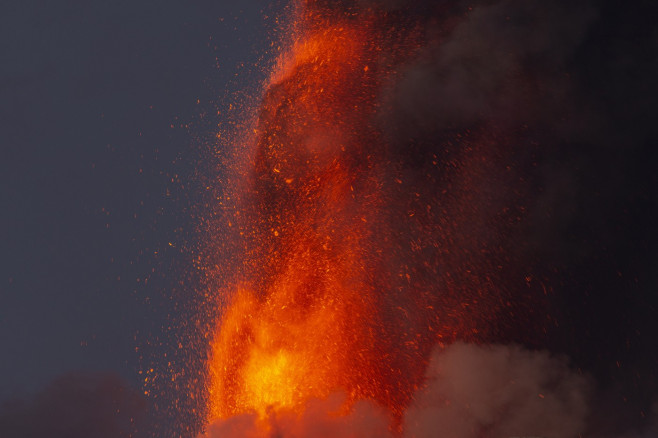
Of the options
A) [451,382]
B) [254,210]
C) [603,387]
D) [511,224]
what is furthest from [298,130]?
[603,387]

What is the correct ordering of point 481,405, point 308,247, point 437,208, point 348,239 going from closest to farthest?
point 481,405 → point 437,208 → point 348,239 → point 308,247

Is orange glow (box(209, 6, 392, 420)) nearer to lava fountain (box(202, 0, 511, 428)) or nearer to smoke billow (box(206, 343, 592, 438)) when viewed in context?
lava fountain (box(202, 0, 511, 428))

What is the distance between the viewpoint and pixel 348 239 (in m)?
10.1

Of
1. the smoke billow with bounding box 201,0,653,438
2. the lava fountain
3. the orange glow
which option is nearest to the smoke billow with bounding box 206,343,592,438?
the smoke billow with bounding box 201,0,653,438

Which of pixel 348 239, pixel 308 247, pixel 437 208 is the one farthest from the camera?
pixel 308 247

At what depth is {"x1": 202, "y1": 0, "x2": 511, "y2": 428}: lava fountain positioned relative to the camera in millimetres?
9414

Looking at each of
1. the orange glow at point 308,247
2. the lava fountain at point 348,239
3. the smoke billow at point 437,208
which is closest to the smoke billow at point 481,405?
the smoke billow at point 437,208

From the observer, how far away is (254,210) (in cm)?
1110

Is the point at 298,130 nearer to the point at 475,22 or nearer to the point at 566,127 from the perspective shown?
the point at 475,22

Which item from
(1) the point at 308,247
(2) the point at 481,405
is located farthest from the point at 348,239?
(2) the point at 481,405

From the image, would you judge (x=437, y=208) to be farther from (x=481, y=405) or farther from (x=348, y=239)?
(x=481, y=405)

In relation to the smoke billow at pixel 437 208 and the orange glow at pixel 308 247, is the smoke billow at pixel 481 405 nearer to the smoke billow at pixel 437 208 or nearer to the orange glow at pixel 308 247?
the smoke billow at pixel 437 208

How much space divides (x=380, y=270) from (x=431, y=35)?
12.9ft

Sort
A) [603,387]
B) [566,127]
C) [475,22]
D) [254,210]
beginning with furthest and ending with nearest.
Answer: [254,210] → [475,22] → [566,127] → [603,387]
